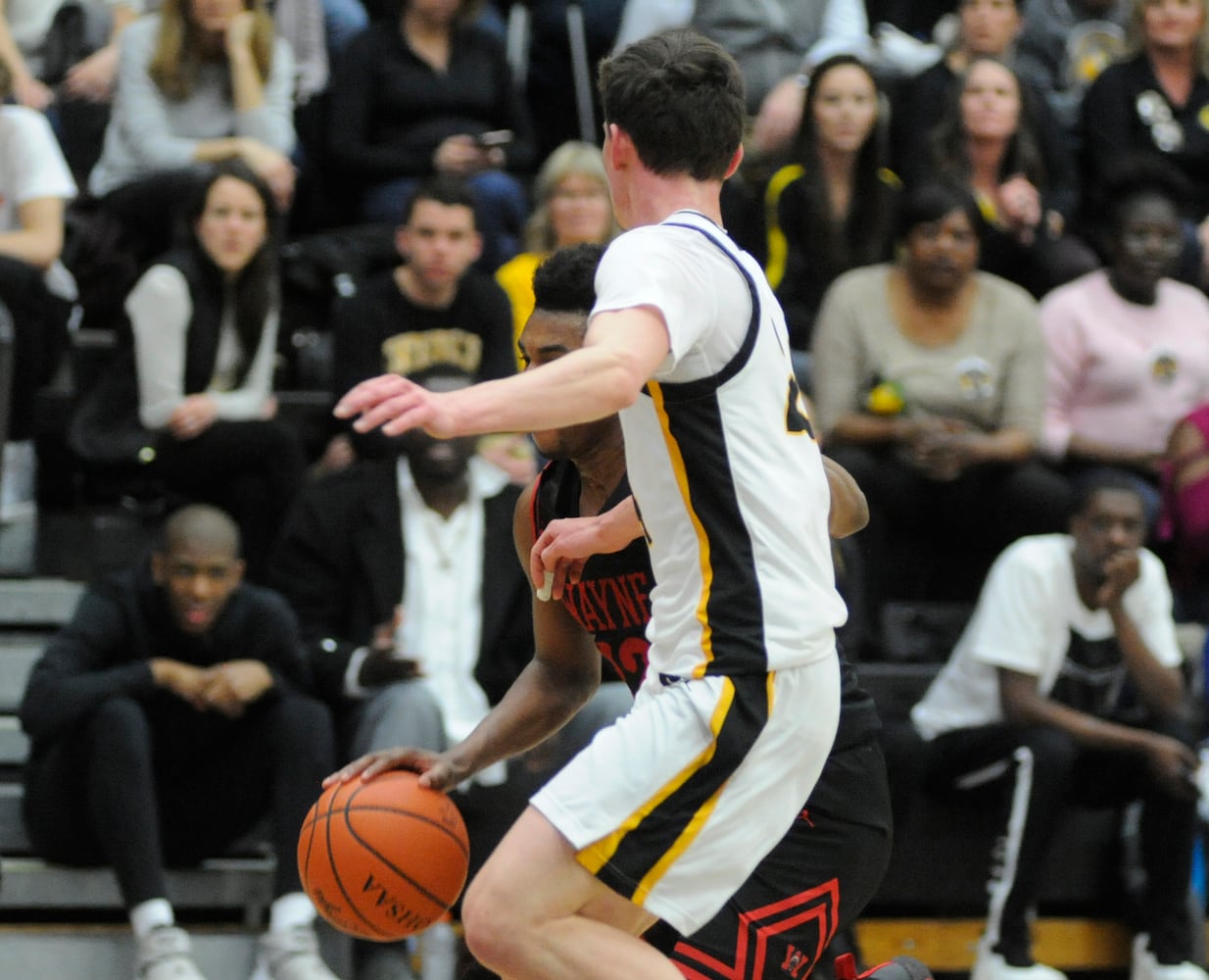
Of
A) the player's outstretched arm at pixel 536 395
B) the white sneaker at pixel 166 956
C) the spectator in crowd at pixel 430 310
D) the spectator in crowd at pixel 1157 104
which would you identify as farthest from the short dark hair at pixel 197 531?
the spectator in crowd at pixel 1157 104

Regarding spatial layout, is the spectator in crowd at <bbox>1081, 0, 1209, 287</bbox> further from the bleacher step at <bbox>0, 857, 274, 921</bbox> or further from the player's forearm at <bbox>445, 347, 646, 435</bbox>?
the player's forearm at <bbox>445, 347, 646, 435</bbox>

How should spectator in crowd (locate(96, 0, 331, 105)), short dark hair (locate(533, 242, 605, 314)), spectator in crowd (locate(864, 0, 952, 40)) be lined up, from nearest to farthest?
short dark hair (locate(533, 242, 605, 314)) → spectator in crowd (locate(96, 0, 331, 105)) → spectator in crowd (locate(864, 0, 952, 40))

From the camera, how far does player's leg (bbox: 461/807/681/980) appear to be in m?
3.09

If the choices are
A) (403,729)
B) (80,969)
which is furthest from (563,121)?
(80,969)

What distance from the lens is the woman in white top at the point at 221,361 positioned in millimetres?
6484

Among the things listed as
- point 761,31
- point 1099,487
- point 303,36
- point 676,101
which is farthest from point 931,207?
point 676,101

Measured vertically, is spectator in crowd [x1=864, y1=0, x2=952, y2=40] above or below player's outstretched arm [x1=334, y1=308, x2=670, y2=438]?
above

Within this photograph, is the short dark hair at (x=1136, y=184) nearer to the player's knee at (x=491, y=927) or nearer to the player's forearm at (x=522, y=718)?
the player's forearm at (x=522, y=718)

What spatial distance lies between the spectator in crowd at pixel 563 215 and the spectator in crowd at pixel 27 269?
1.64m

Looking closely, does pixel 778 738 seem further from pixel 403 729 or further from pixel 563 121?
pixel 563 121

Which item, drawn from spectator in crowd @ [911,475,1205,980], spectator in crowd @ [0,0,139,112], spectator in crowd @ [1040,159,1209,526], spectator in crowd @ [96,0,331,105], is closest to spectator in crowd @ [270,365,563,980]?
spectator in crowd @ [911,475,1205,980]

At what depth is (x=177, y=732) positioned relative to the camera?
5754mm

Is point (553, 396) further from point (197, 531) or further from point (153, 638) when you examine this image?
point (153, 638)

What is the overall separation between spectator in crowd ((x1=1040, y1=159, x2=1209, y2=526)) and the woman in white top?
2844mm
